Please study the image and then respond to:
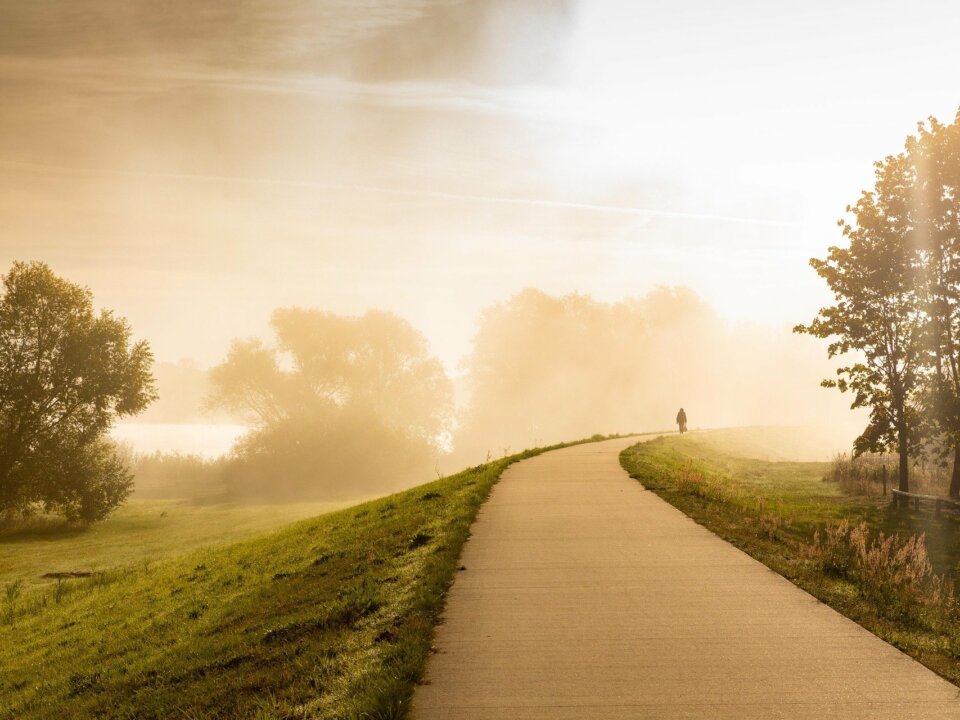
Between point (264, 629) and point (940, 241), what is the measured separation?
26825 mm

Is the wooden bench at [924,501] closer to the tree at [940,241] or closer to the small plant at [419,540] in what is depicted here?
the tree at [940,241]

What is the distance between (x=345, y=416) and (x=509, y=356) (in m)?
23.2

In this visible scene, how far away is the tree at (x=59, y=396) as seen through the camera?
106 ft

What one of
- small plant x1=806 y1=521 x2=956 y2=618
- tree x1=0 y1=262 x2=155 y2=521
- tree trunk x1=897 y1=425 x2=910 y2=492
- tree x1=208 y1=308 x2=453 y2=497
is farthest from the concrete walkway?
tree x1=208 y1=308 x2=453 y2=497

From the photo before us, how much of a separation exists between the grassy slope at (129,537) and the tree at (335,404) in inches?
597

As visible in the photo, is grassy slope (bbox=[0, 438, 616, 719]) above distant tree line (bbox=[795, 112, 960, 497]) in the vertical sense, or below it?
below

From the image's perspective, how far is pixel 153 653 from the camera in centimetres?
927

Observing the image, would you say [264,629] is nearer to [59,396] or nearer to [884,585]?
[884,585]

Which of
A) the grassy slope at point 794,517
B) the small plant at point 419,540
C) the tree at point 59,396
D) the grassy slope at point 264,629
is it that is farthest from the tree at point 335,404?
the small plant at point 419,540

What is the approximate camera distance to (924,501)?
840 inches

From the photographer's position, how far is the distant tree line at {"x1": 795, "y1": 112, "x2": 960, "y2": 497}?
77.0ft

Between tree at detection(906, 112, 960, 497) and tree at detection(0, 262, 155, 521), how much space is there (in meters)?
38.6

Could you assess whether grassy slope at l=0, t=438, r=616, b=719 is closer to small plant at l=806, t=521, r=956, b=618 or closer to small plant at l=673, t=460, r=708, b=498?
small plant at l=673, t=460, r=708, b=498

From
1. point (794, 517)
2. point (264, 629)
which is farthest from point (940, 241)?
point (264, 629)
